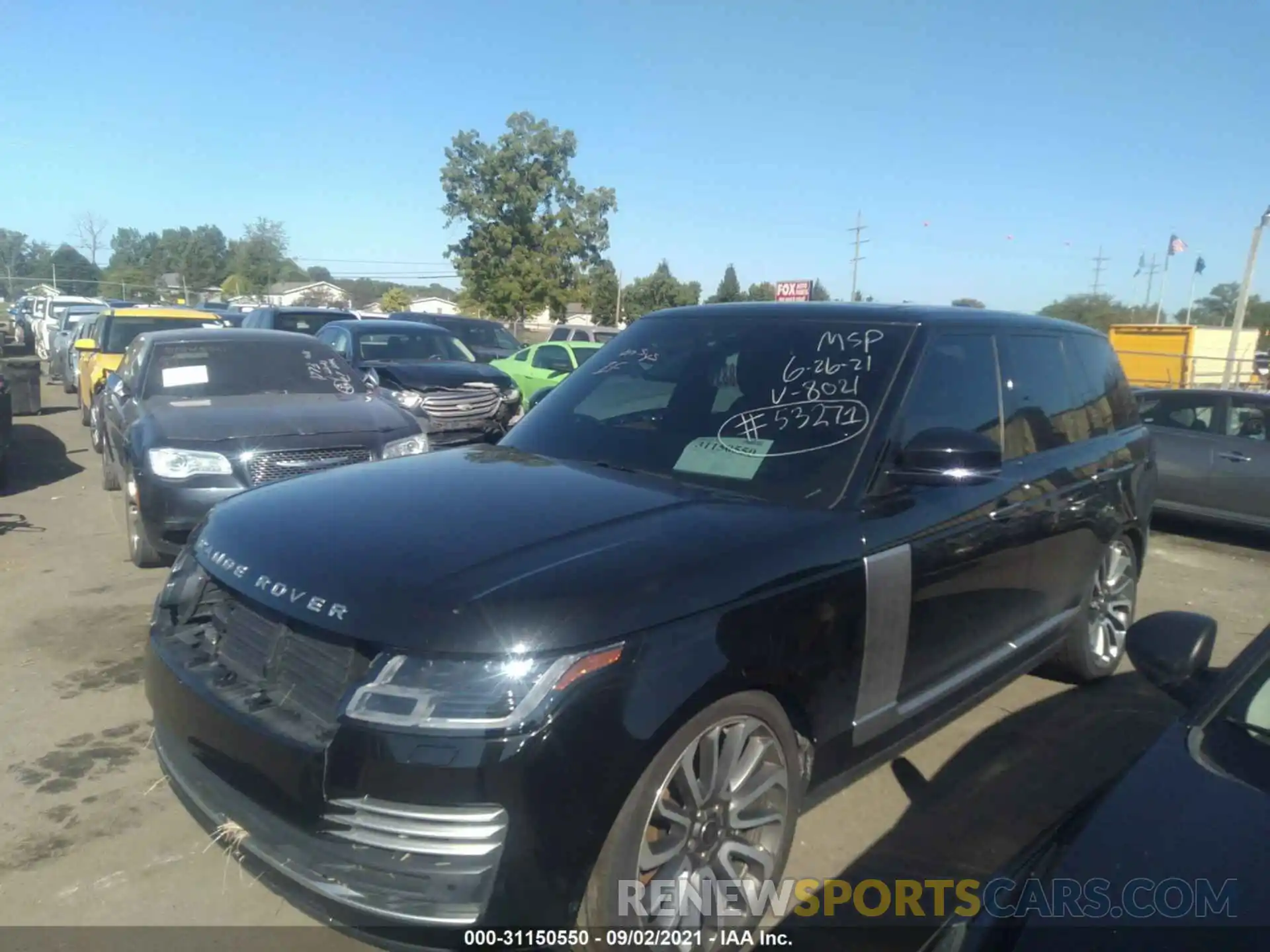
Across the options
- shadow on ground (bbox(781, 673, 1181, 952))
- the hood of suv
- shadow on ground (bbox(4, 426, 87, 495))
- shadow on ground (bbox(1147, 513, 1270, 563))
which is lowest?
shadow on ground (bbox(1147, 513, 1270, 563))

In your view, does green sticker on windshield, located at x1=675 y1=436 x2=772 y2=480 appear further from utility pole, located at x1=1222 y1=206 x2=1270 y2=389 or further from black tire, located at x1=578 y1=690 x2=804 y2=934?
utility pole, located at x1=1222 y1=206 x2=1270 y2=389

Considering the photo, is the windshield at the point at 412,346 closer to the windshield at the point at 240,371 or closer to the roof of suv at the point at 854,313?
the windshield at the point at 240,371

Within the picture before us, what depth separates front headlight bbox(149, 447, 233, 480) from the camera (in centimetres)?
564

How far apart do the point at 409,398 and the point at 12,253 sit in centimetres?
8875

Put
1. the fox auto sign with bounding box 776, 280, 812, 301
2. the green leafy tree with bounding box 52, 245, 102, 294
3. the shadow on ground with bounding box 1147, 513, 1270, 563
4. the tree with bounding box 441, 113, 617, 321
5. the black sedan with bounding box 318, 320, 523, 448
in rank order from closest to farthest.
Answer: the shadow on ground with bounding box 1147, 513, 1270, 563 < the black sedan with bounding box 318, 320, 523, 448 < the fox auto sign with bounding box 776, 280, 812, 301 < the tree with bounding box 441, 113, 617, 321 < the green leafy tree with bounding box 52, 245, 102, 294

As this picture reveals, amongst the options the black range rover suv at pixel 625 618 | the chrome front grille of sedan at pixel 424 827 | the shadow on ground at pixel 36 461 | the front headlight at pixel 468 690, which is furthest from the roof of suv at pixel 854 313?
the shadow on ground at pixel 36 461

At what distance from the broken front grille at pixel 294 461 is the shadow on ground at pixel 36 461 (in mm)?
4726

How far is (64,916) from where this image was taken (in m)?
2.77

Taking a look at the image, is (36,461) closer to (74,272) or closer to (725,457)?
(725,457)

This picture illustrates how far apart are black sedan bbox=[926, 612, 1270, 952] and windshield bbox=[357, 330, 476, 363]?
10.8 meters

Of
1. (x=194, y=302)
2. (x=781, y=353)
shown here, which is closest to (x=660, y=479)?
(x=781, y=353)

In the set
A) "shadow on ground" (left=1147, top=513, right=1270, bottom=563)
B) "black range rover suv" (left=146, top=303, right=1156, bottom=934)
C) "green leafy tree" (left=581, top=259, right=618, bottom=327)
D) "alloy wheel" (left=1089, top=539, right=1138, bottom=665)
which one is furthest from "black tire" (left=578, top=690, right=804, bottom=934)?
"green leafy tree" (left=581, top=259, right=618, bottom=327)

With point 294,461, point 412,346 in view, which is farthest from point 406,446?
point 412,346

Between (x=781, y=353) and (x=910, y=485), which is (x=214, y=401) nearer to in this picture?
(x=781, y=353)
